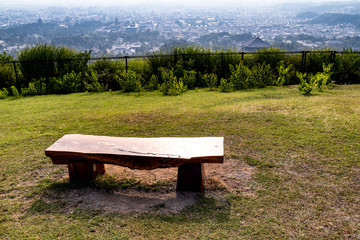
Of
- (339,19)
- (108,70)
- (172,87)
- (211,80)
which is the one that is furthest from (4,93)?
(339,19)

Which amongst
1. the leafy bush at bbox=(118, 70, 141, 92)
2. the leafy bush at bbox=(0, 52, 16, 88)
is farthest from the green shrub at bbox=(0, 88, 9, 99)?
the leafy bush at bbox=(118, 70, 141, 92)

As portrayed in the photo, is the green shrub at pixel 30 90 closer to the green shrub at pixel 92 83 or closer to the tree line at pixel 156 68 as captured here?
the tree line at pixel 156 68

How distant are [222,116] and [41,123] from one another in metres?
4.20

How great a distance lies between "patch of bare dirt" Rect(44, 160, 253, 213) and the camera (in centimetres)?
354

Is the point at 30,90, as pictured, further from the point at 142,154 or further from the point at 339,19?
the point at 339,19

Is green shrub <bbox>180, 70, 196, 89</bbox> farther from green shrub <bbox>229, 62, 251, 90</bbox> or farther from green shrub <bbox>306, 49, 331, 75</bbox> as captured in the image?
green shrub <bbox>306, 49, 331, 75</bbox>

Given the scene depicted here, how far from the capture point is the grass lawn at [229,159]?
3084 mm

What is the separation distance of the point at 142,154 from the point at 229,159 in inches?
67.1

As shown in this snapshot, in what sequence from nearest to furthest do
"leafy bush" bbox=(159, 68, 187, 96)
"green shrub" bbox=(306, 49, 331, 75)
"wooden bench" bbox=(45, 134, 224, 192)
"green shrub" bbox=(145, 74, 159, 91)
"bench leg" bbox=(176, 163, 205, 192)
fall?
"wooden bench" bbox=(45, 134, 224, 192), "bench leg" bbox=(176, 163, 205, 192), "leafy bush" bbox=(159, 68, 187, 96), "green shrub" bbox=(145, 74, 159, 91), "green shrub" bbox=(306, 49, 331, 75)

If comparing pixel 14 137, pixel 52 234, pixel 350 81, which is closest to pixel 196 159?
pixel 52 234

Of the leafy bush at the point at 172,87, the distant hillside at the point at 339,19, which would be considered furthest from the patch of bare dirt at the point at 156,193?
the distant hillside at the point at 339,19

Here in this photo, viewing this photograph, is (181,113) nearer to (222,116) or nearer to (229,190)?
(222,116)

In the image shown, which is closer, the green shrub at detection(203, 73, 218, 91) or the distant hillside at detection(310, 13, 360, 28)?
the green shrub at detection(203, 73, 218, 91)

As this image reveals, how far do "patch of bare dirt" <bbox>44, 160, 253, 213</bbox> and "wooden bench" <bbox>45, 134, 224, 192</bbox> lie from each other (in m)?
0.21
